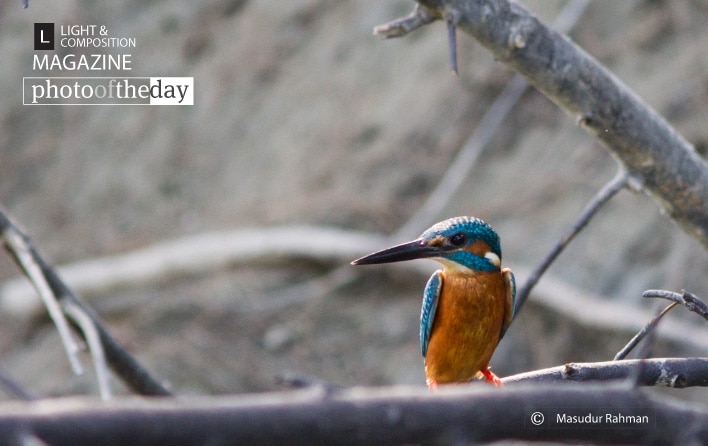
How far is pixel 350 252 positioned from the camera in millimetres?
6746

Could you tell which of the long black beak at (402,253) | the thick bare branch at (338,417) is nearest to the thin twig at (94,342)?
the long black beak at (402,253)

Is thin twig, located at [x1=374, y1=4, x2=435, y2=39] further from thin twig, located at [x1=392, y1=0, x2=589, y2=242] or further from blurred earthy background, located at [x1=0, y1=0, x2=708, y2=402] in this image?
thin twig, located at [x1=392, y1=0, x2=589, y2=242]

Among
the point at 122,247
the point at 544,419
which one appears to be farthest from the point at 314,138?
the point at 544,419

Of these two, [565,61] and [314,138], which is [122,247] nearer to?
[314,138]

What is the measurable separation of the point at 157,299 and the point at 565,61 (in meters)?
5.27

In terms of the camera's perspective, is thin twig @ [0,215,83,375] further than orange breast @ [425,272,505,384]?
No

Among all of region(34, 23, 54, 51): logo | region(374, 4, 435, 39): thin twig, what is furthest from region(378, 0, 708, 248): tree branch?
region(34, 23, 54, 51): logo

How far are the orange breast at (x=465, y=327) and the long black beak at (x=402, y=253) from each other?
0.14 m

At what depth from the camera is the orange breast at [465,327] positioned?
2.40 metres

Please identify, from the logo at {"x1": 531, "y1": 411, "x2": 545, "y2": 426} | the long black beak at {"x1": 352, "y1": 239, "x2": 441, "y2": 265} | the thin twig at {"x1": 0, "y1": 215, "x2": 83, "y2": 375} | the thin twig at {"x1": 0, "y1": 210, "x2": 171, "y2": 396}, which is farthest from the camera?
the thin twig at {"x1": 0, "y1": 210, "x2": 171, "y2": 396}

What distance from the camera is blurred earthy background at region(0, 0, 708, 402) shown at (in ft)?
19.9

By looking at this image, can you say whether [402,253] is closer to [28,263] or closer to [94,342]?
[94,342]

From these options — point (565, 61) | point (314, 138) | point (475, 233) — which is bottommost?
point (475, 233)

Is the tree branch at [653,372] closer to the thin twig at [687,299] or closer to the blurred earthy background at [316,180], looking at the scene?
the thin twig at [687,299]
